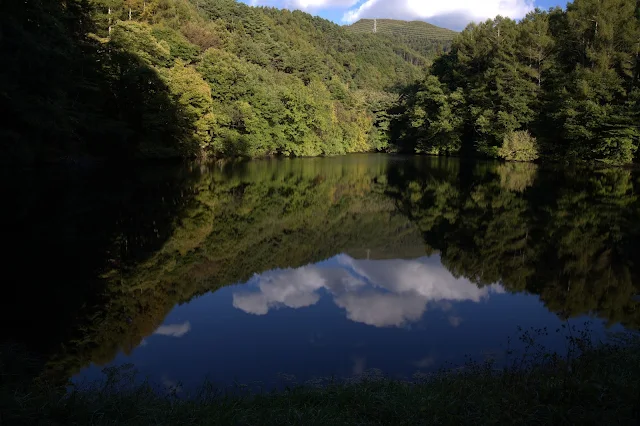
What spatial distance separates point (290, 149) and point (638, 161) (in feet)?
107

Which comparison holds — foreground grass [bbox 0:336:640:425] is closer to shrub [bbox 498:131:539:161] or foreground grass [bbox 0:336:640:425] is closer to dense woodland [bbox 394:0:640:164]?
dense woodland [bbox 394:0:640:164]

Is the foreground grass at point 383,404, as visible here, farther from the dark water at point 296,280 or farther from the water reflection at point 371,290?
the water reflection at point 371,290

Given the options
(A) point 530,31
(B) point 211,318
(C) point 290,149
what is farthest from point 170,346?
(A) point 530,31

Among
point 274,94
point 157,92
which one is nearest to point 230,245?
point 157,92

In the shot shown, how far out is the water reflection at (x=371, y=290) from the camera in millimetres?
8320

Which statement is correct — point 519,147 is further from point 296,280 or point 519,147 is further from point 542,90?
point 296,280

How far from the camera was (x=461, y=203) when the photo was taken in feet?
62.7

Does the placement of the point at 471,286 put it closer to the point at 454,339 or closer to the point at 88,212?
the point at 454,339

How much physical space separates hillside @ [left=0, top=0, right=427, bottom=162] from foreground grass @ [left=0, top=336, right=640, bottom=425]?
16.8 metres

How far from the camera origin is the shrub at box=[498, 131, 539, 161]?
141ft

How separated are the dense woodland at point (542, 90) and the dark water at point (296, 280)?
20541 mm

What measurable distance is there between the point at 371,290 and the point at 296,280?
167cm

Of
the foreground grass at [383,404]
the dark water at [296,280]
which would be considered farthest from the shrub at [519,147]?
the foreground grass at [383,404]

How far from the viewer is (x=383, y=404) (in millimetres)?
4234
